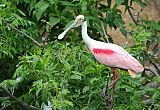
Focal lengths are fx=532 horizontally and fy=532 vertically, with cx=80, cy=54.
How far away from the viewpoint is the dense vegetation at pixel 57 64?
301cm

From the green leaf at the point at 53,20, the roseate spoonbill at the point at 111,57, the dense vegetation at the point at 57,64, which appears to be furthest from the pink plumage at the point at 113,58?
the green leaf at the point at 53,20

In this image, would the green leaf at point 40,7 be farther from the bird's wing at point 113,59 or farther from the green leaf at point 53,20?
the bird's wing at point 113,59

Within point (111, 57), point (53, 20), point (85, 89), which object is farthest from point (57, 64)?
point (53, 20)

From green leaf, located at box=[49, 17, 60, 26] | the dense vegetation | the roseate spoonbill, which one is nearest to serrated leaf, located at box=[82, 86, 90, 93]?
the dense vegetation

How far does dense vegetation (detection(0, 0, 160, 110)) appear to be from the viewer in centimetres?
301

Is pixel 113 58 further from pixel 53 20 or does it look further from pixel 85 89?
pixel 53 20

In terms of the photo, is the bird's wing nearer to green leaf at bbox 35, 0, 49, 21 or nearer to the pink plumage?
the pink plumage

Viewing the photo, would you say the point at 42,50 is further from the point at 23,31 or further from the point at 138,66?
the point at 138,66

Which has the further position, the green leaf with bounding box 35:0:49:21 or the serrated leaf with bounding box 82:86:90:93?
the green leaf with bounding box 35:0:49:21

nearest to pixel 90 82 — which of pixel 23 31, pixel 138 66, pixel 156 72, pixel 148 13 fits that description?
pixel 138 66

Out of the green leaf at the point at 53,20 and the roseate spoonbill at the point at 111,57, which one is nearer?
the roseate spoonbill at the point at 111,57

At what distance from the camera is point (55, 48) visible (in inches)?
132

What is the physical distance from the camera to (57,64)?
312cm

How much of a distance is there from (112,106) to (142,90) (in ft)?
1.23
